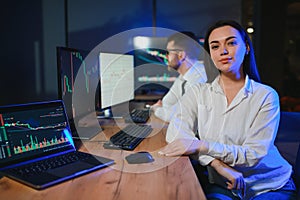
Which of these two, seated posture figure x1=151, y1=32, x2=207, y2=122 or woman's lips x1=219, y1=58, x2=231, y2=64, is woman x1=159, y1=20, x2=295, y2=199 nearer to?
woman's lips x1=219, y1=58, x2=231, y2=64

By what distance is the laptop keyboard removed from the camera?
3.11 ft

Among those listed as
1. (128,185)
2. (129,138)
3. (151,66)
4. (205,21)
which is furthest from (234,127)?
(205,21)

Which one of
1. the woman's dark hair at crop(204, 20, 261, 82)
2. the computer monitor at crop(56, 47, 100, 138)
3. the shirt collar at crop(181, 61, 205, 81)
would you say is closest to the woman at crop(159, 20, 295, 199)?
the woman's dark hair at crop(204, 20, 261, 82)

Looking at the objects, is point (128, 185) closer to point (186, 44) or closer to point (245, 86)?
point (245, 86)

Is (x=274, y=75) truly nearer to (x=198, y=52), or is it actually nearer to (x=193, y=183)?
(x=198, y=52)

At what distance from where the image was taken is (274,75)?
3.62 m

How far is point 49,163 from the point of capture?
1.03 metres

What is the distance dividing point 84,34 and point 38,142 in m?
2.66

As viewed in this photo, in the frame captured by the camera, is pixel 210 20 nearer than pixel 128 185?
No

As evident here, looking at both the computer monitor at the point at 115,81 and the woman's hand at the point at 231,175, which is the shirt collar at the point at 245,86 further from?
the computer monitor at the point at 115,81

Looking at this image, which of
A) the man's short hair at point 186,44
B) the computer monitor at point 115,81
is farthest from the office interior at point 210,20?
the computer monitor at point 115,81

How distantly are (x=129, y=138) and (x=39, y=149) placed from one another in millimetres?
448

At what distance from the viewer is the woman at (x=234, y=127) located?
123 cm

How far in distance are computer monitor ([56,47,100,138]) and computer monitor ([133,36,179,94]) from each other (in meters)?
1.75
